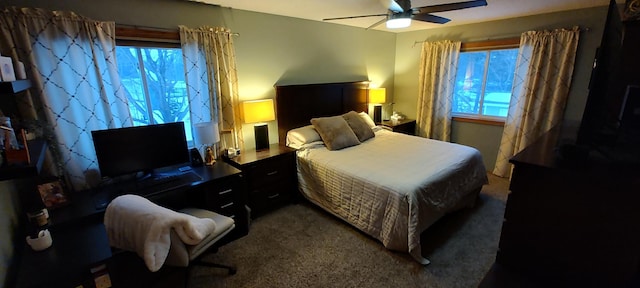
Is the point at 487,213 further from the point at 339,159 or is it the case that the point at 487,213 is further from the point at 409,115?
the point at 409,115

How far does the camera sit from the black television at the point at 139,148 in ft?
6.77

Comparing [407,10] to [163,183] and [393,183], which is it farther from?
[163,183]

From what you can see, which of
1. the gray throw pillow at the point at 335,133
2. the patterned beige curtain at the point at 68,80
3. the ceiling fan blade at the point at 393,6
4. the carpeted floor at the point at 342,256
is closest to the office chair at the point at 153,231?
the carpeted floor at the point at 342,256

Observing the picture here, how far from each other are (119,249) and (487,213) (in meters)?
3.21

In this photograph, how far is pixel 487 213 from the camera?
2865mm

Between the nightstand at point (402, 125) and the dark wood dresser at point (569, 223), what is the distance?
309cm

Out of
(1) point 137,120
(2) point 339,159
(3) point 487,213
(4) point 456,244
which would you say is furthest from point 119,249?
(3) point 487,213

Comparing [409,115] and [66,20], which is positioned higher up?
[66,20]

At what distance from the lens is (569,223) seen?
105 centimetres

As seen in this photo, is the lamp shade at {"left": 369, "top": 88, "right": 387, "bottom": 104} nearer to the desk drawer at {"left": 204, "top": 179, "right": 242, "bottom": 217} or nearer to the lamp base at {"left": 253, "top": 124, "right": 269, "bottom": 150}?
the lamp base at {"left": 253, "top": 124, "right": 269, "bottom": 150}

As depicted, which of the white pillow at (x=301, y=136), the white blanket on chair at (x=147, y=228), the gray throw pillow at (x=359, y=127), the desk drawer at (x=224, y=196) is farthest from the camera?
the gray throw pillow at (x=359, y=127)

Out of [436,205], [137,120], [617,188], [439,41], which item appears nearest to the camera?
[617,188]

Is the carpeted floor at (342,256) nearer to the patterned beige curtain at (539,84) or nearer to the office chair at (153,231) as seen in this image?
the office chair at (153,231)

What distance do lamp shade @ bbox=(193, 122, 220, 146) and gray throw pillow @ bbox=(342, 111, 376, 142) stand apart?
1.68m
